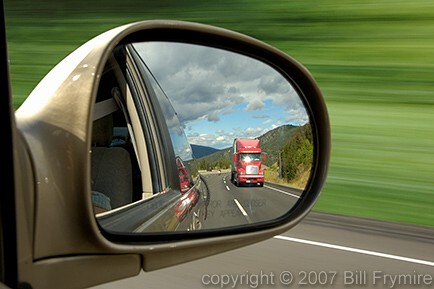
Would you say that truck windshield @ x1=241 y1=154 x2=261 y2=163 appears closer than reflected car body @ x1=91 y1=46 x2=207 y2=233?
No

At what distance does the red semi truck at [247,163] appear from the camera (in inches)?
60.0

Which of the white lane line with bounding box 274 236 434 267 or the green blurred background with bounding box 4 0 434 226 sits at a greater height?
the green blurred background with bounding box 4 0 434 226

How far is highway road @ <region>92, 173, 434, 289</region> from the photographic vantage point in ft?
15.1

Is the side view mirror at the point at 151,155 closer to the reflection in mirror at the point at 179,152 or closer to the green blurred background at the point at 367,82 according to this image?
the reflection in mirror at the point at 179,152

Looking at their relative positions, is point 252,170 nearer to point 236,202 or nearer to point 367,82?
point 236,202

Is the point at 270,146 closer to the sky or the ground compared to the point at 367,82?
closer to the ground

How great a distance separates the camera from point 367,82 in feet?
34.9

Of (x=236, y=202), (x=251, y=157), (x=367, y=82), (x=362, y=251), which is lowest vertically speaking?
(x=362, y=251)

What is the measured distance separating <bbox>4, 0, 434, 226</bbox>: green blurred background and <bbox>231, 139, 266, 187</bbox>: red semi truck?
7.42m

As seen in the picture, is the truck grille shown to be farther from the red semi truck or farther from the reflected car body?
the reflected car body

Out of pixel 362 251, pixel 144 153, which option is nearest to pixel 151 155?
pixel 144 153

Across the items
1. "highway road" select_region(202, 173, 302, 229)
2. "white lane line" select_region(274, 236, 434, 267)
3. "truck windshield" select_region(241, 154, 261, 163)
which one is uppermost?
"truck windshield" select_region(241, 154, 261, 163)

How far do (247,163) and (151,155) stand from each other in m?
0.28

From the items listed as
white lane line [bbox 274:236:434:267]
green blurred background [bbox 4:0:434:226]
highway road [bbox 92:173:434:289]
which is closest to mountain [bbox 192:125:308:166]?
highway road [bbox 92:173:434:289]
